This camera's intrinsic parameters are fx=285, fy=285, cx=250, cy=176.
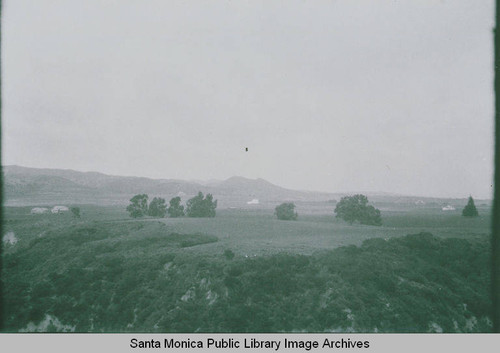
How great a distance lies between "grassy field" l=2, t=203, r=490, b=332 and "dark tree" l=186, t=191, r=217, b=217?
10839mm

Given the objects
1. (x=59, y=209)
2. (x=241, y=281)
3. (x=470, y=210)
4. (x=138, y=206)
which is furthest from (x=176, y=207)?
(x=470, y=210)

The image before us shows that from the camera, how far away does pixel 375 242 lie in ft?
78.5

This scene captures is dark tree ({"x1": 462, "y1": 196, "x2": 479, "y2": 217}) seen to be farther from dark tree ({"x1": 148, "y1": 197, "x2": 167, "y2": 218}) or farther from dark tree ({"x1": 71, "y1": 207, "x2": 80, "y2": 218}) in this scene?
dark tree ({"x1": 71, "y1": 207, "x2": 80, "y2": 218})

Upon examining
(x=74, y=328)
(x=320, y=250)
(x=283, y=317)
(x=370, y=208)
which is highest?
(x=370, y=208)

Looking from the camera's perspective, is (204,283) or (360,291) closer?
(360,291)

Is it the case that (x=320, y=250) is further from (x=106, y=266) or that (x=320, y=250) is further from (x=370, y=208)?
(x=106, y=266)

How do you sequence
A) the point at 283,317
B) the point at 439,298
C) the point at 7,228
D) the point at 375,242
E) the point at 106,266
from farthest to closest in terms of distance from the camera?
the point at 7,228, the point at 375,242, the point at 106,266, the point at 439,298, the point at 283,317

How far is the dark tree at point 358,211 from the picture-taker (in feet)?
109

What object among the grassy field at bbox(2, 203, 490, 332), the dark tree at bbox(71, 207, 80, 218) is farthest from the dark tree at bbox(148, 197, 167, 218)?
the grassy field at bbox(2, 203, 490, 332)

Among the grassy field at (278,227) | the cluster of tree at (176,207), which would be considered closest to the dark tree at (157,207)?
the cluster of tree at (176,207)

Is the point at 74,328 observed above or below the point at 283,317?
below

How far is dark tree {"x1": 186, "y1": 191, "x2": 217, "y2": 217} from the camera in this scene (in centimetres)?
3972

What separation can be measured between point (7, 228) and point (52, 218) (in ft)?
14.0

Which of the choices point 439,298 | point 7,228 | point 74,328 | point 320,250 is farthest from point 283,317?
point 7,228
